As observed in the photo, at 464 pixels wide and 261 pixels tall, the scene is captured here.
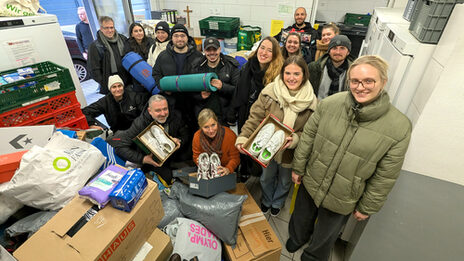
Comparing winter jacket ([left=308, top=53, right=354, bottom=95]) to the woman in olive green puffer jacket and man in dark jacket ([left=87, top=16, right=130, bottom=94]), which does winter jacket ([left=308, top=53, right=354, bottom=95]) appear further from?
man in dark jacket ([left=87, top=16, right=130, bottom=94])

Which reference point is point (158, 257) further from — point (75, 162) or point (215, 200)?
point (75, 162)

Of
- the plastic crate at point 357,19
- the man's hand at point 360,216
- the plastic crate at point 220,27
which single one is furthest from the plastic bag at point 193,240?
the plastic crate at point 357,19

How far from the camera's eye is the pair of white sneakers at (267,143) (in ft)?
4.96

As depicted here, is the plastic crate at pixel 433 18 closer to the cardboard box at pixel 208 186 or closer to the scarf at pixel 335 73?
the scarf at pixel 335 73

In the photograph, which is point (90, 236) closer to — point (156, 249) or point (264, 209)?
point (156, 249)

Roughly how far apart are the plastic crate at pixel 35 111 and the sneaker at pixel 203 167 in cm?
124

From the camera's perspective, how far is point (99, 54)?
→ 2.96 metres

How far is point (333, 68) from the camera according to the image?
1951 millimetres

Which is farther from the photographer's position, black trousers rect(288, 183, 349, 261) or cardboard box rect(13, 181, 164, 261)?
black trousers rect(288, 183, 349, 261)

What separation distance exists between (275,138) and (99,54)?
8.84 feet

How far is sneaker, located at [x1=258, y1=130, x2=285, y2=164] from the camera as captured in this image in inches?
59.3

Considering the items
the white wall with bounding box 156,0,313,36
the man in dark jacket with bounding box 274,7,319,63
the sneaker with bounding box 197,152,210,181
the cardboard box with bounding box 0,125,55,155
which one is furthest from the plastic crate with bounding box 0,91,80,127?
the white wall with bounding box 156,0,313,36

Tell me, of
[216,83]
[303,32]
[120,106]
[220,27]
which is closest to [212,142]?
[216,83]

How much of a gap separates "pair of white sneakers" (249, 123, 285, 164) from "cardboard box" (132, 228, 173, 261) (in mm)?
815
